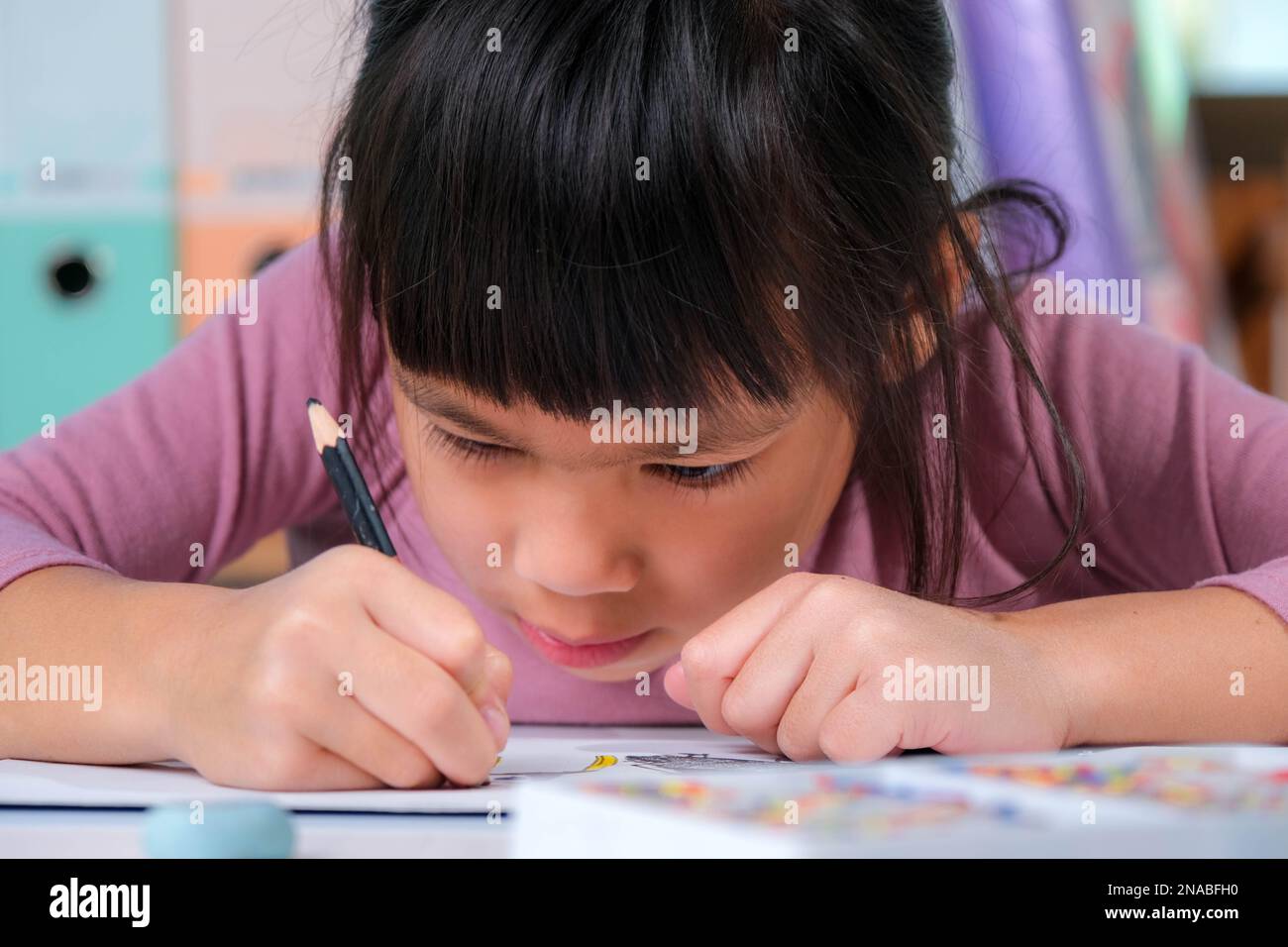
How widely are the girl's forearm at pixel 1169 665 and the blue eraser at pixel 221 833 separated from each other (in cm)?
34

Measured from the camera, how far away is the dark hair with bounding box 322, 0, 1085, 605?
56 cm

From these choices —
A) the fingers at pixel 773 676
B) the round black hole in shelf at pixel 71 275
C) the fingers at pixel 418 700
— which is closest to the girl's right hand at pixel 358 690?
the fingers at pixel 418 700

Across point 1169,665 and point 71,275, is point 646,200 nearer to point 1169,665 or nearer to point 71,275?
point 1169,665

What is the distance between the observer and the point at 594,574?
0.59 m

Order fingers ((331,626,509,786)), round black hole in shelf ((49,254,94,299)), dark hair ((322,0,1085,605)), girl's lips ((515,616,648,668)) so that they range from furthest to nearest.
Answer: round black hole in shelf ((49,254,94,299)), girl's lips ((515,616,648,668)), dark hair ((322,0,1085,605)), fingers ((331,626,509,786))

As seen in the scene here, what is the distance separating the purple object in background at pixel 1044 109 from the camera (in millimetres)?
1285

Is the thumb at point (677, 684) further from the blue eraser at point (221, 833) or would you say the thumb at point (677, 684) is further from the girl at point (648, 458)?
the blue eraser at point (221, 833)

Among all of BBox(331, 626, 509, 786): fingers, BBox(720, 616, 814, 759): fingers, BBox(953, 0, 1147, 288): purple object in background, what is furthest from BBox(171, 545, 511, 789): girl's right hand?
BBox(953, 0, 1147, 288): purple object in background

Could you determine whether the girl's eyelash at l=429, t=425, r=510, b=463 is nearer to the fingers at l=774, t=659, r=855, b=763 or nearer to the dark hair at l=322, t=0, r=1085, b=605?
the dark hair at l=322, t=0, r=1085, b=605

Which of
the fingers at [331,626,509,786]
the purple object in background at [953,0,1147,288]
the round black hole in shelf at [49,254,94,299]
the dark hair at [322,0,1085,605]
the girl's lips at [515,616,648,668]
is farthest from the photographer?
the round black hole in shelf at [49,254,94,299]

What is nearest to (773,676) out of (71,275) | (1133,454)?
(1133,454)
